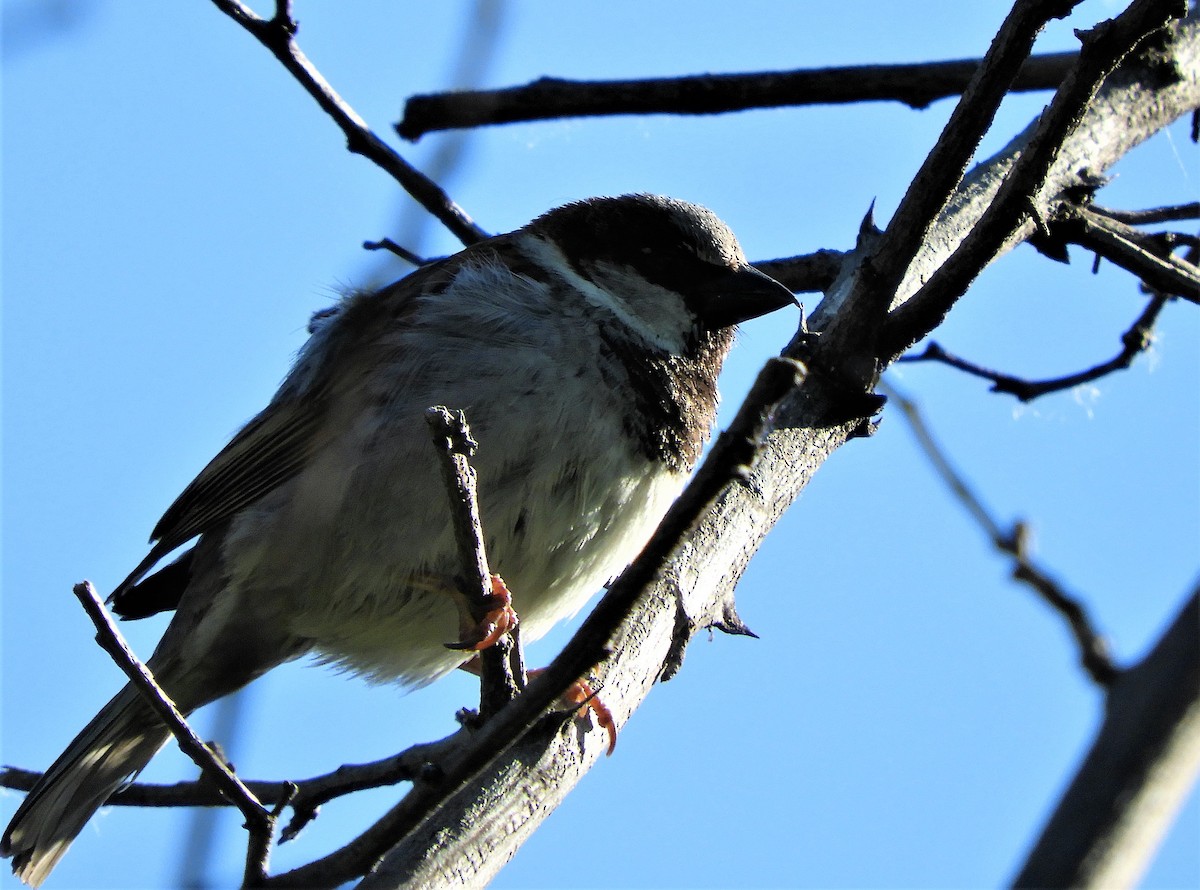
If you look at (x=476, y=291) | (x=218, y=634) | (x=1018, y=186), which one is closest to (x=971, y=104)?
(x=1018, y=186)

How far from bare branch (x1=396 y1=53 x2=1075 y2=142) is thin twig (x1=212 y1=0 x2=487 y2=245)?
220 mm

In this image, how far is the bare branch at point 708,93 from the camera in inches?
144

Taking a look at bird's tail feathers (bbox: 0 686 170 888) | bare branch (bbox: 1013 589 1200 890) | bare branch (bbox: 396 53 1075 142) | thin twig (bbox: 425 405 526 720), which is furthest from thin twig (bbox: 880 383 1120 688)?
bird's tail feathers (bbox: 0 686 170 888)

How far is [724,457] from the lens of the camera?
152 cm

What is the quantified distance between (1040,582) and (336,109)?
2.69 metres

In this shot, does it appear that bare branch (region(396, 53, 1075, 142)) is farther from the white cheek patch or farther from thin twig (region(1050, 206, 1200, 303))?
thin twig (region(1050, 206, 1200, 303))

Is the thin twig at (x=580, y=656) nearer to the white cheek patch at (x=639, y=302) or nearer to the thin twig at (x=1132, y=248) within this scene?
the white cheek patch at (x=639, y=302)

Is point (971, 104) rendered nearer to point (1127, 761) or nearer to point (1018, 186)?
point (1018, 186)

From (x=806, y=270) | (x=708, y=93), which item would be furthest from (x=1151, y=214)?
(x=708, y=93)

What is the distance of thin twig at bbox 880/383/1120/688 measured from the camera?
107 cm

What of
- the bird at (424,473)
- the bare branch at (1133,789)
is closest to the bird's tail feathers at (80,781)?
the bird at (424,473)

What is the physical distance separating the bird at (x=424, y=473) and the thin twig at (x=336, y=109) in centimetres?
18

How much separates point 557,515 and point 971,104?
140cm

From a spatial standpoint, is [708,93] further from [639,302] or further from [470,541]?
[470,541]
